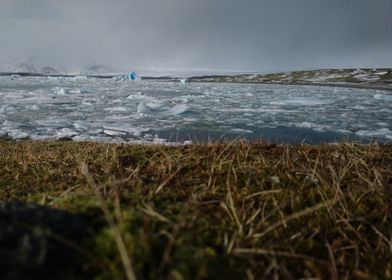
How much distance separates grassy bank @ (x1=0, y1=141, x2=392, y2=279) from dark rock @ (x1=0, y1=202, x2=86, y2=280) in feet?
0.10

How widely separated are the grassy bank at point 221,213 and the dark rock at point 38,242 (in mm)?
32

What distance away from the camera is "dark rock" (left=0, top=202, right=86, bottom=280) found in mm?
812

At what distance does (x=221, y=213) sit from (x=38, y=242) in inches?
37.2

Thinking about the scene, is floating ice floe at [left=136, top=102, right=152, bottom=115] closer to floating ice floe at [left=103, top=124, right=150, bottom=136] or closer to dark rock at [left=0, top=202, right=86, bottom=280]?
floating ice floe at [left=103, top=124, right=150, bottom=136]

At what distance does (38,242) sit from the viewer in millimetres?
890

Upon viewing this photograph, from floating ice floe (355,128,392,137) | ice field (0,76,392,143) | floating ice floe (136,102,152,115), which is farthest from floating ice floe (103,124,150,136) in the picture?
floating ice floe (355,128,392,137)

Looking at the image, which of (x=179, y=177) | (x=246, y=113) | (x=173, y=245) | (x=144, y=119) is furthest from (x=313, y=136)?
(x=173, y=245)

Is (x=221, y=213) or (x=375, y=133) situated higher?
(x=221, y=213)

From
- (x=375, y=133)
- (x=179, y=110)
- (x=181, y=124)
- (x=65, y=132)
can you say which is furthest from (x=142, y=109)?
(x=375, y=133)

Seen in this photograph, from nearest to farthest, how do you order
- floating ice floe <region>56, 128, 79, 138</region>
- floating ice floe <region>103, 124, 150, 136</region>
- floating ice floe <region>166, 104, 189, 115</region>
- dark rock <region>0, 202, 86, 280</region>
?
dark rock <region>0, 202, 86, 280</region> → floating ice floe <region>56, 128, 79, 138</region> → floating ice floe <region>103, 124, 150, 136</region> → floating ice floe <region>166, 104, 189, 115</region>

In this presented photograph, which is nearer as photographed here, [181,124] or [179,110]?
[181,124]

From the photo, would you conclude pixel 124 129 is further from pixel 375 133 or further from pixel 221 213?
pixel 221 213

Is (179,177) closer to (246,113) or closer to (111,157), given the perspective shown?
(111,157)

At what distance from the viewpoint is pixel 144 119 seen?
16.2 m
